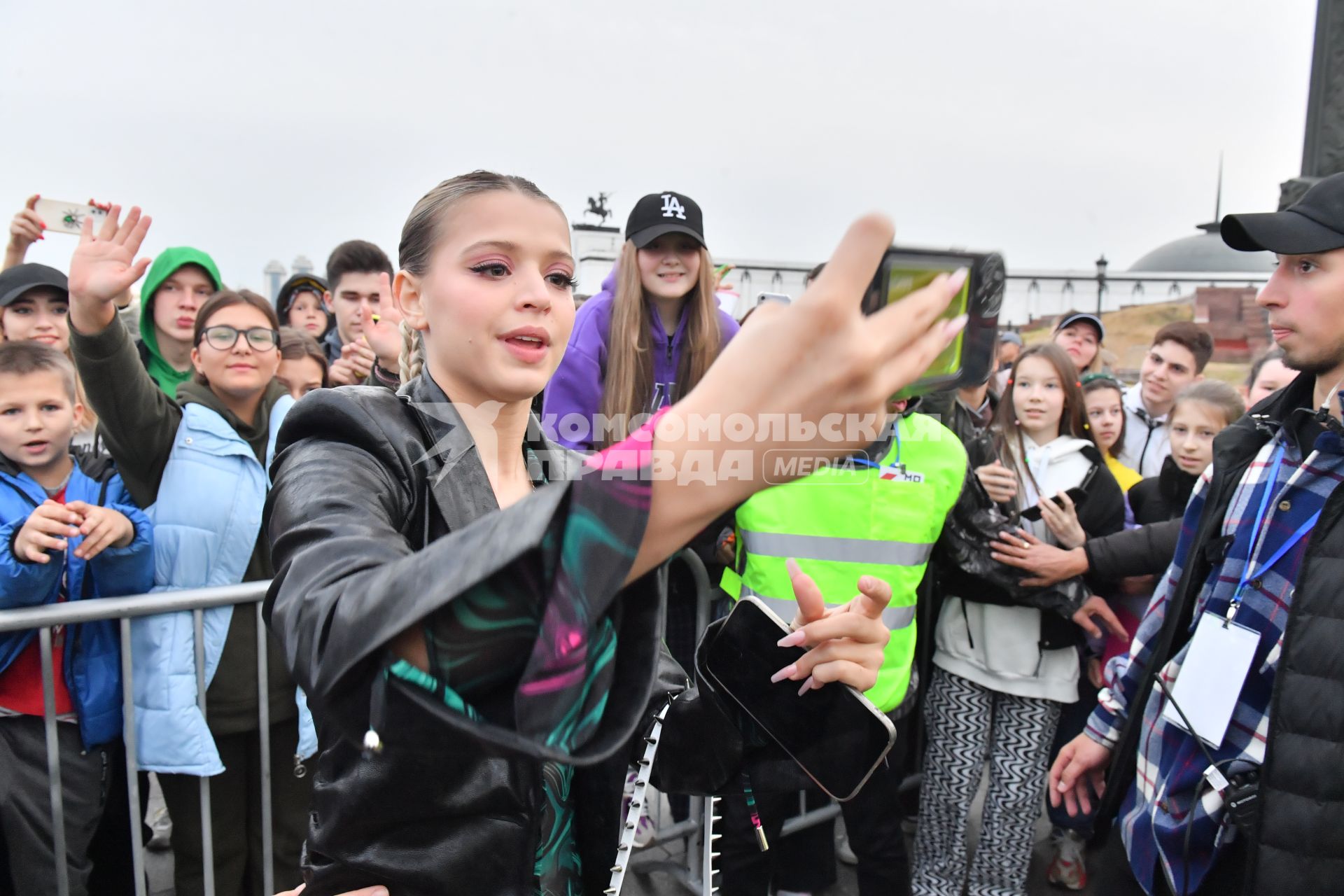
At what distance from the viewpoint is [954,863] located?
3.66 m

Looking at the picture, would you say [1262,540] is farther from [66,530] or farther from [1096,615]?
[66,530]

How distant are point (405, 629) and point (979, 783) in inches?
141

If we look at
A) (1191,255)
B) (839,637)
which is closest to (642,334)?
(839,637)

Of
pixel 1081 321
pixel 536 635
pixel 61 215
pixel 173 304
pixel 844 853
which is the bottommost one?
pixel 844 853

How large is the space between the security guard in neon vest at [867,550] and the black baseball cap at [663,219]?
1.29m

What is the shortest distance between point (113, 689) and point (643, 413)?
6.81ft

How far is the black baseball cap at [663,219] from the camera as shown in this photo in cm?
372

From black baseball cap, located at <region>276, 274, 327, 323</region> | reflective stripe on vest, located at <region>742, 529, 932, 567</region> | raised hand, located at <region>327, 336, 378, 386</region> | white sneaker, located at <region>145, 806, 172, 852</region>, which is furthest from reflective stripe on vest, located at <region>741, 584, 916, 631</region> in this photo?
black baseball cap, located at <region>276, 274, 327, 323</region>

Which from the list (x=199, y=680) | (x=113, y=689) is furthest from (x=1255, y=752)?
(x=113, y=689)

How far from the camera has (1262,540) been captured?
7.50ft

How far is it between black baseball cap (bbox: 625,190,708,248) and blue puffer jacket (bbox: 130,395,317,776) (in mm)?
1758

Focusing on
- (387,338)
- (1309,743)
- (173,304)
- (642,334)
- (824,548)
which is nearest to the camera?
(1309,743)

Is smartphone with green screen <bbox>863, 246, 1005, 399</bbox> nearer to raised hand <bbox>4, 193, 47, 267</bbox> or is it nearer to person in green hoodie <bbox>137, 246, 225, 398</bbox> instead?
person in green hoodie <bbox>137, 246, 225, 398</bbox>

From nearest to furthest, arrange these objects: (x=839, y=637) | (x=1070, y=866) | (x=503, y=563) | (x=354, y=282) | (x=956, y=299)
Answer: (x=503, y=563)
(x=956, y=299)
(x=839, y=637)
(x=1070, y=866)
(x=354, y=282)
